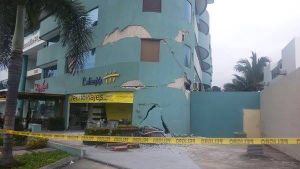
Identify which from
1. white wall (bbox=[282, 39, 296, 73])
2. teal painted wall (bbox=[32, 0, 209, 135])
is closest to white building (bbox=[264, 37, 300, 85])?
white wall (bbox=[282, 39, 296, 73])

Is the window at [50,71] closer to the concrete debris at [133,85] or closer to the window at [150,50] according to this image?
the concrete debris at [133,85]

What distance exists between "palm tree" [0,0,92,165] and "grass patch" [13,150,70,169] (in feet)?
1.80

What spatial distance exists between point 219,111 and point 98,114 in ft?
34.7

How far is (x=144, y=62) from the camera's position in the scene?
84.5 feet

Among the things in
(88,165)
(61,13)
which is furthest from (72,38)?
(88,165)

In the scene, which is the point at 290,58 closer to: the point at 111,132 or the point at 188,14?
the point at 188,14

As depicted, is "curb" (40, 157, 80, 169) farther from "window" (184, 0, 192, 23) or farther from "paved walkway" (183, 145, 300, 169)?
"window" (184, 0, 192, 23)

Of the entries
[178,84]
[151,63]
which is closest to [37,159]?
[151,63]

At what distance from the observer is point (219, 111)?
89.3 ft

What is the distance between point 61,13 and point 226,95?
54.0 ft

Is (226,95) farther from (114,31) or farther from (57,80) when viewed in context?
(57,80)

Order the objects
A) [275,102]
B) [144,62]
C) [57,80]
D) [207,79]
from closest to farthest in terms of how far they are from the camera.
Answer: [275,102], [144,62], [57,80], [207,79]

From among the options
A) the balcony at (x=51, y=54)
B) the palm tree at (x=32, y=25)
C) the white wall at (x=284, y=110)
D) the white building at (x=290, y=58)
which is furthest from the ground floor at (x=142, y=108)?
the palm tree at (x=32, y=25)

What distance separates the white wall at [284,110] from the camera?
599 inches
